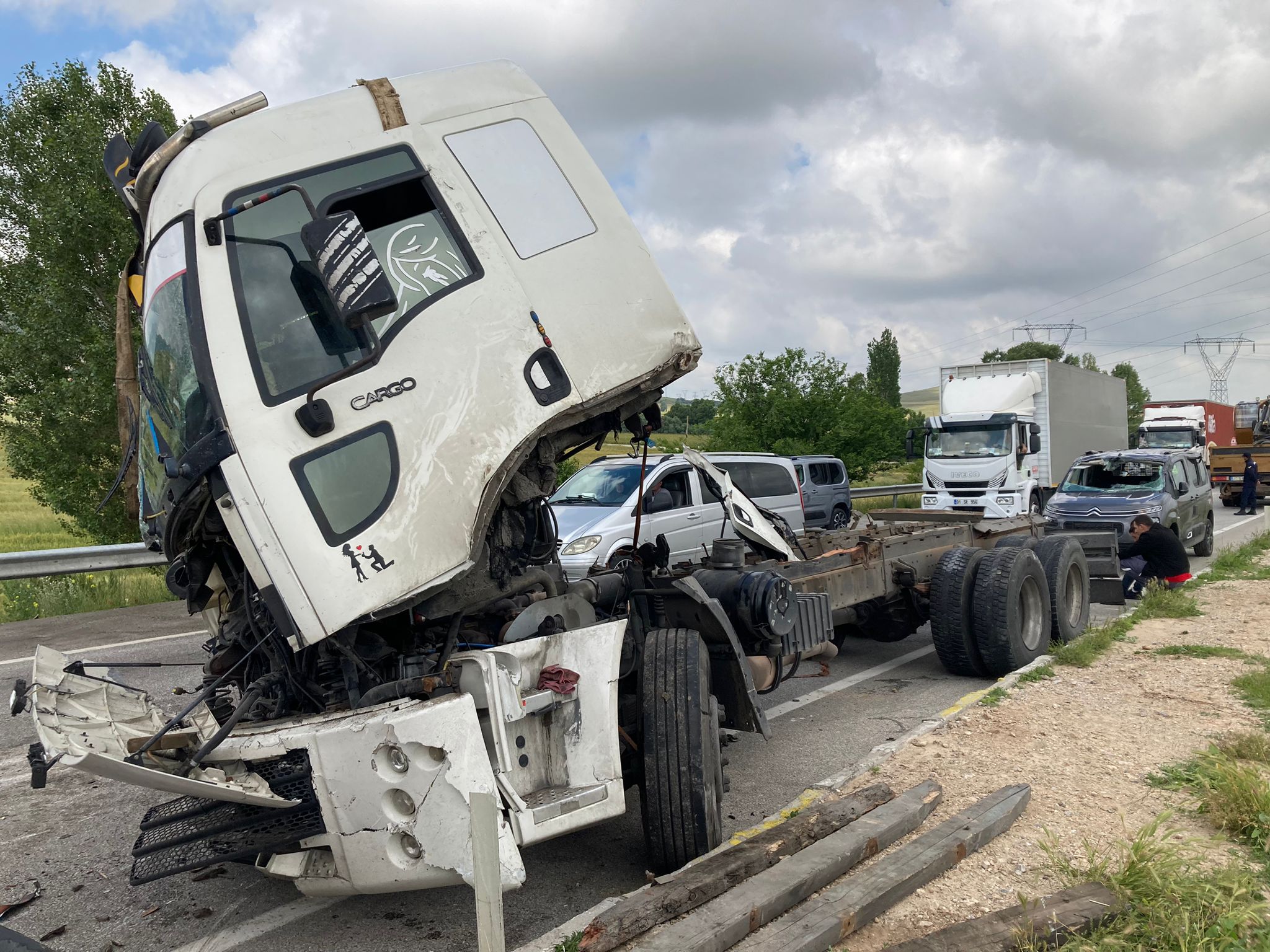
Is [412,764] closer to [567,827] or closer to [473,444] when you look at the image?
[567,827]

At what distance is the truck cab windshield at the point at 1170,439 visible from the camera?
2638 cm

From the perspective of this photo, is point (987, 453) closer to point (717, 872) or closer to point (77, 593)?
point (77, 593)

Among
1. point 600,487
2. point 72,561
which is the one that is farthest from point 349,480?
point 600,487

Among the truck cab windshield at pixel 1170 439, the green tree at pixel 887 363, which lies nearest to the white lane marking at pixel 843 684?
the truck cab windshield at pixel 1170 439

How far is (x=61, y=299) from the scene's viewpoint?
43.2 ft

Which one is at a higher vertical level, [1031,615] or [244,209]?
[244,209]

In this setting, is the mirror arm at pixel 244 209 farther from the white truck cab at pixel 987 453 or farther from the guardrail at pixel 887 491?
the guardrail at pixel 887 491

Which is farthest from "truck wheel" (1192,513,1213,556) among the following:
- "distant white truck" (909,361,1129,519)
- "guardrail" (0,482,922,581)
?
"guardrail" (0,482,922,581)

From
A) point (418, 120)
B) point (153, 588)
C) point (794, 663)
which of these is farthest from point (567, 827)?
point (153, 588)

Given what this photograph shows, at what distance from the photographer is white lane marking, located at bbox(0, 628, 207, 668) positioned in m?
7.80

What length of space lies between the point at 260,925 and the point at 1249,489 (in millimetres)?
27973

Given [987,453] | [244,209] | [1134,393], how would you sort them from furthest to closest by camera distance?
[1134,393], [987,453], [244,209]

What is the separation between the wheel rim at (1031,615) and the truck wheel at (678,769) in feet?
14.4

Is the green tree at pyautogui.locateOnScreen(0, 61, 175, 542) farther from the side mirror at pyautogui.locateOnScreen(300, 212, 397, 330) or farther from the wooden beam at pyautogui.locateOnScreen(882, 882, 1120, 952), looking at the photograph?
the wooden beam at pyautogui.locateOnScreen(882, 882, 1120, 952)
